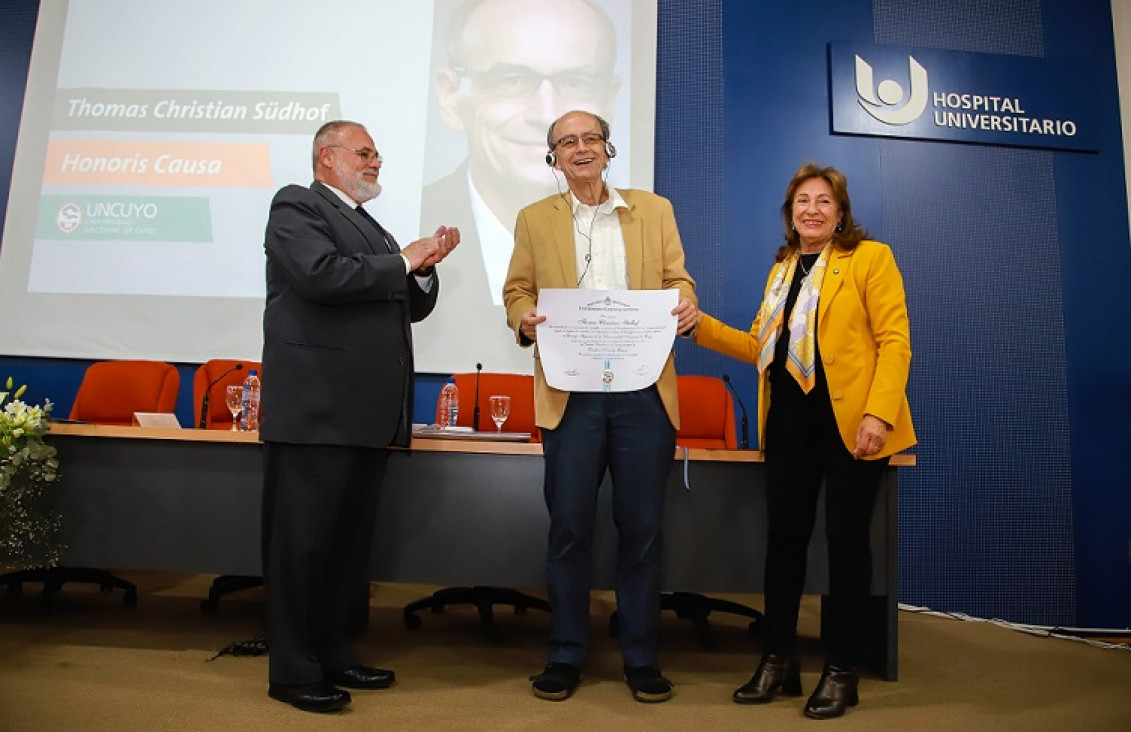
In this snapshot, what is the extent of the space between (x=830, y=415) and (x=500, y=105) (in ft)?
9.69

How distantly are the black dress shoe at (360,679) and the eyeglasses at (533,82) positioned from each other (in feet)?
10.4

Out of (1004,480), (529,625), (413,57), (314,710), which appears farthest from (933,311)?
(314,710)

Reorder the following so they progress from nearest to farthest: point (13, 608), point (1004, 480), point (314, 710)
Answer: point (314, 710), point (13, 608), point (1004, 480)

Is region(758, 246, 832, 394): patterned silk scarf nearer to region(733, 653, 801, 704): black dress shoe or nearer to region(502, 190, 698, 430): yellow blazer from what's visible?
region(502, 190, 698, 430): yellow blazer

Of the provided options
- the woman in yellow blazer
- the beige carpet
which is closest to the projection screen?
the beige carpet

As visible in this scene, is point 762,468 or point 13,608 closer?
point 762,468

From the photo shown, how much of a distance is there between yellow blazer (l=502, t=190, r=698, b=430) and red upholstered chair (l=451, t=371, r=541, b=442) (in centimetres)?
131

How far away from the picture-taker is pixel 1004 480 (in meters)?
4.37

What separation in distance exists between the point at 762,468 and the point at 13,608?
306cm

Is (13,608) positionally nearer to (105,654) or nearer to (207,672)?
(105,654)

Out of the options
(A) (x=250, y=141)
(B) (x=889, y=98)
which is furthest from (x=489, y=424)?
(B) (x=889, y=98)

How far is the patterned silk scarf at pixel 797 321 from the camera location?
2.19m

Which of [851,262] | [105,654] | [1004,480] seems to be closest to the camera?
[851,262]

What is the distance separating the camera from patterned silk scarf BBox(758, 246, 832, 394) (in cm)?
219
